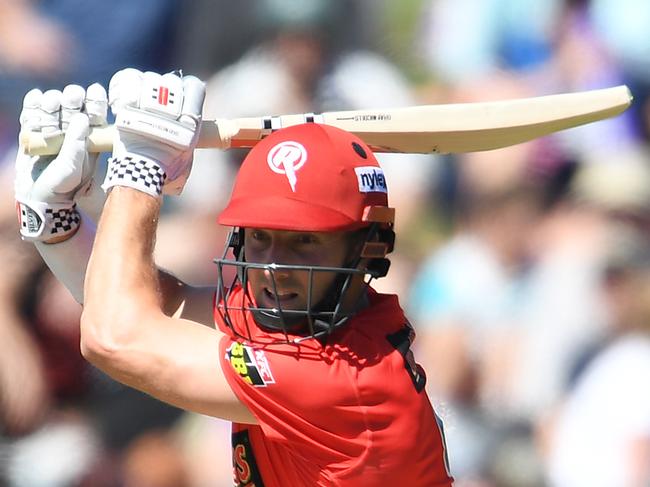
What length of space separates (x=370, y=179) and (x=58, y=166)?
26.5 inches

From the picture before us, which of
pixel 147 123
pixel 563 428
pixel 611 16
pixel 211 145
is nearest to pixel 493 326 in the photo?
pixel 563 428

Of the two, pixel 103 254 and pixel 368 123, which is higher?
pixel 368 123

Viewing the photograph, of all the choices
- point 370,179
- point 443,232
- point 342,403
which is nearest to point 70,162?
point 370,179

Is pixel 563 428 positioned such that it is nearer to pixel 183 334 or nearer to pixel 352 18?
pixel 352 18

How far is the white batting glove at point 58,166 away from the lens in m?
2.34

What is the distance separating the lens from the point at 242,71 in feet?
13.0

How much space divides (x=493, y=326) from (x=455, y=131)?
1.36 meters

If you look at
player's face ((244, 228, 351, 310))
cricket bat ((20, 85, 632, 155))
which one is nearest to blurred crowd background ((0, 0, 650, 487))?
cricket bat ((20, 85, 632, 155))

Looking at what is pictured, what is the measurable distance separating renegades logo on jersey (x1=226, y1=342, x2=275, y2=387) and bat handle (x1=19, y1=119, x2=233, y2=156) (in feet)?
1.82

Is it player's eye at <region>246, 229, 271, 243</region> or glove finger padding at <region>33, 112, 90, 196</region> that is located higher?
glove finger padding at <region>33, 112, 90, 196</region>

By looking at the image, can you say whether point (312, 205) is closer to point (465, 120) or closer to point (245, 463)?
point (245, 463)

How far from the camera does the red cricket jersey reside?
6.47ft

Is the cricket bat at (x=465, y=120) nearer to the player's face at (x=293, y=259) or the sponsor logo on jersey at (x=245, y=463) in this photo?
the player's face at (x=293, y=259)

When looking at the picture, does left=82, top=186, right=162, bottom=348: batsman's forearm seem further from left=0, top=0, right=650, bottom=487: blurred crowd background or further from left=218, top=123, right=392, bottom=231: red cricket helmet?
left=0, top=0, right=650, bottom=487: blurred crowd background
